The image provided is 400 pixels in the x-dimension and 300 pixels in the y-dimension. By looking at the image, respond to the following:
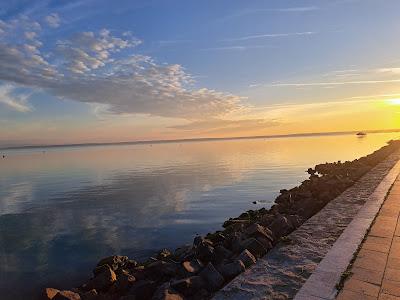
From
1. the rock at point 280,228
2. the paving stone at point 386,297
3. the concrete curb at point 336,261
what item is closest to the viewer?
the paving stone at point 386,297

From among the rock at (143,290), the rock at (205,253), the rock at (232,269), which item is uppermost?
the rock at (232,269)

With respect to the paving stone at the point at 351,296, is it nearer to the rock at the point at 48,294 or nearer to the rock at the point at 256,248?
the rock at the point at 256,248

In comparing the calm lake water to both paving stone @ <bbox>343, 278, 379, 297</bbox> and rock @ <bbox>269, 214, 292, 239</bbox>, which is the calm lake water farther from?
paving stone @ <bbox>343, 278, 379, 297</bbox>

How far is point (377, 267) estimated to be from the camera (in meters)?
6.34

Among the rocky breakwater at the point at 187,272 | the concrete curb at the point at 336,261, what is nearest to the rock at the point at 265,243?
the rocky breakwater at the point at 187,272

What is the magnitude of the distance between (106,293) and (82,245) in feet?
20.3

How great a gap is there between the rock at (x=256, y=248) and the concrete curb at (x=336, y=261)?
1533mm

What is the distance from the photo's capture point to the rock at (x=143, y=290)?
7578 mm

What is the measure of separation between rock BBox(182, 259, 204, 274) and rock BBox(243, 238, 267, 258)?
3.90 feet

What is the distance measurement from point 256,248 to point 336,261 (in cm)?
203

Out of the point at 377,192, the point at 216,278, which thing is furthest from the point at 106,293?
the point at 377,192

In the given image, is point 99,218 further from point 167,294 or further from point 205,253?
point 167,294

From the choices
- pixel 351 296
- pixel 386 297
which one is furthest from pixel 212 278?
pixel 386 297

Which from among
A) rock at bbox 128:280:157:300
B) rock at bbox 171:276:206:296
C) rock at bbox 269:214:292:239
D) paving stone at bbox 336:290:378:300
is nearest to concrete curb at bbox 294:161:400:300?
paving stone at bbox 336:290:378:300
